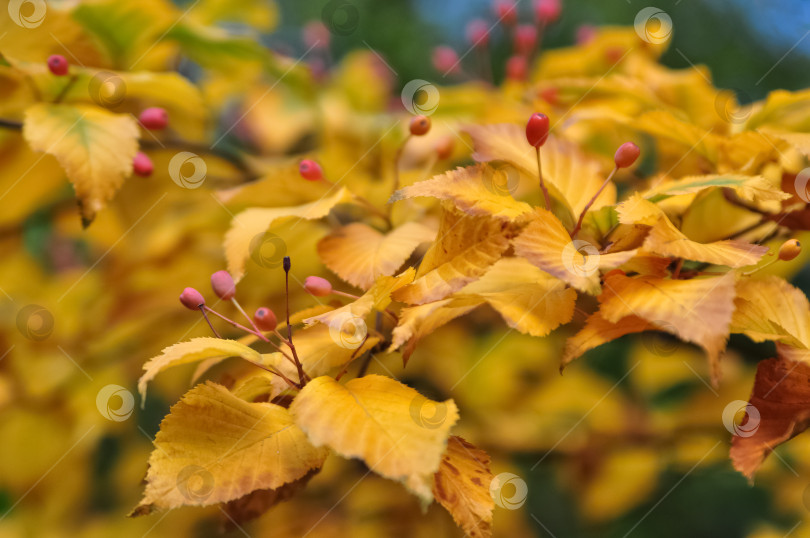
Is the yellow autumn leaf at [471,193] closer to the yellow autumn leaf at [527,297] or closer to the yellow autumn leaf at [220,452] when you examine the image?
the yellow autumn leaf at [527,297]

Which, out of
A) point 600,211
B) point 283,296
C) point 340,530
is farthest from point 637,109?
point 340,530

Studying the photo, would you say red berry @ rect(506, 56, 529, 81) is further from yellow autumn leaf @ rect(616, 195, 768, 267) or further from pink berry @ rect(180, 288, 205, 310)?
pink berry @ rect(180, 288, 205, 310)

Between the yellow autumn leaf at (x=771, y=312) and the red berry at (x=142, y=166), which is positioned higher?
the yellow autumn leaf at (x=771, y=312)

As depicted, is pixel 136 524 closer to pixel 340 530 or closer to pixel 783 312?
pixel 340 530

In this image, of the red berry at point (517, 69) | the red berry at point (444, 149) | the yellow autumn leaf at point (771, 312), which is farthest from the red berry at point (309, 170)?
the red berry at point (517, 69)

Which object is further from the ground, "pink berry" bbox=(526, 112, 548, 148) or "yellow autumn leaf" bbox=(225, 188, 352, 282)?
"pink berry" bbox=(526, 112, 548, 148)

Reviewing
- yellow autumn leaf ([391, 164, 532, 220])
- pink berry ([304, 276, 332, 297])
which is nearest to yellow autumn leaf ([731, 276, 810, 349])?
yellow autumn leaf ([391, 164, 532, 220])
